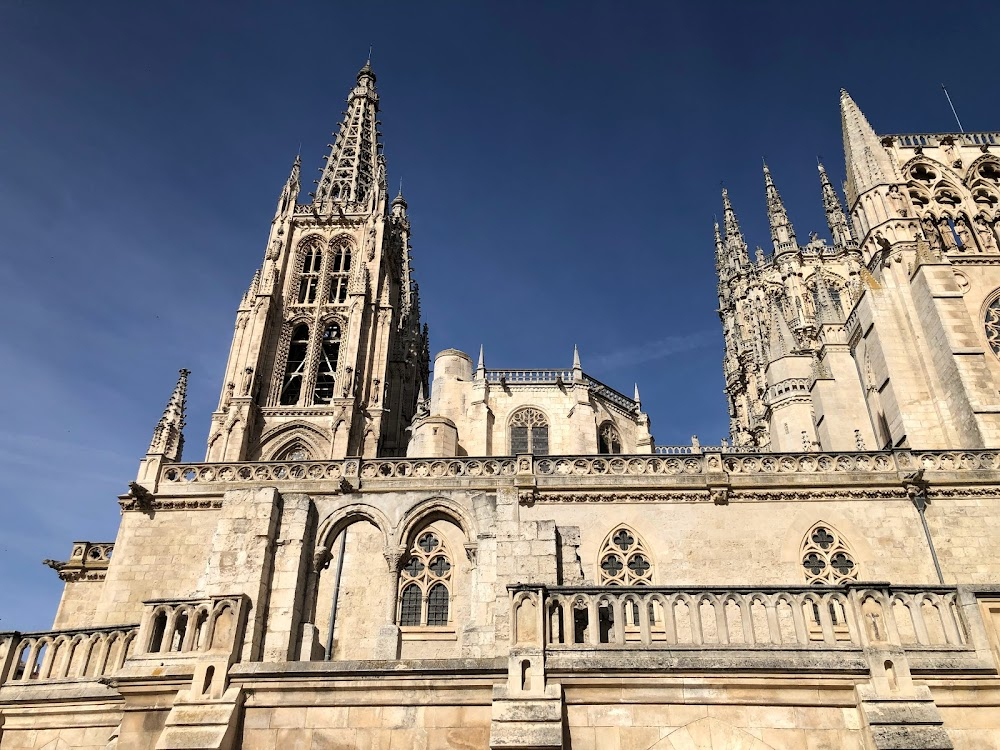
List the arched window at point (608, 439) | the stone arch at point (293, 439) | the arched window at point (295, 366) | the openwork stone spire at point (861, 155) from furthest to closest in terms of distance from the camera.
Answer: the arched window at point (295, 366) < the stone arch at point (293, 439) < the arched window at point (608, 439) < the openwork stone spire at point (861, 155)

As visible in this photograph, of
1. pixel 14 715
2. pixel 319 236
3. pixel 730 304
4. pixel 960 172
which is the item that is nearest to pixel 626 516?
pixel 14 715

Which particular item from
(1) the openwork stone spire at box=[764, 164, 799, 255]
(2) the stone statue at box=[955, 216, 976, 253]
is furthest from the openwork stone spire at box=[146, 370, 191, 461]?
(1) the openwork stone spire at box=[764, 164, 799, 255]

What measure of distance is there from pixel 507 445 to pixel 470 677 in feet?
77.6

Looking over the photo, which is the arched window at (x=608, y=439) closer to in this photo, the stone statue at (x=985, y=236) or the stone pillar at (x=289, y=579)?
the stone statue at (x=985, y=236)

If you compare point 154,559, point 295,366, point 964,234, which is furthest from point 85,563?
point 964,234

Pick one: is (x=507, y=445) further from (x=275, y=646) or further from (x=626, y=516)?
(x=275, y=646)

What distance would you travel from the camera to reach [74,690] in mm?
A: 11258

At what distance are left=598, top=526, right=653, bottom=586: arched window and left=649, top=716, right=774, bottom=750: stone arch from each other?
709 cm

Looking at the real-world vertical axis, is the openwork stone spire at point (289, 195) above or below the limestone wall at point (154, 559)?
above

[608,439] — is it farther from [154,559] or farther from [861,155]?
[154,559]

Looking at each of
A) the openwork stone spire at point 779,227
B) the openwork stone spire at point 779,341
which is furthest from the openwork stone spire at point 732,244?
the openwork stone spire at point 779,341

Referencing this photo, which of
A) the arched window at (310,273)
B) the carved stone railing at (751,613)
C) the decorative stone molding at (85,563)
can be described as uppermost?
the arched window at (310,273)

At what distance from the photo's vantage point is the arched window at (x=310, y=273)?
44562mm

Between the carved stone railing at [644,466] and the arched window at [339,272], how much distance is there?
2747 centimetres
